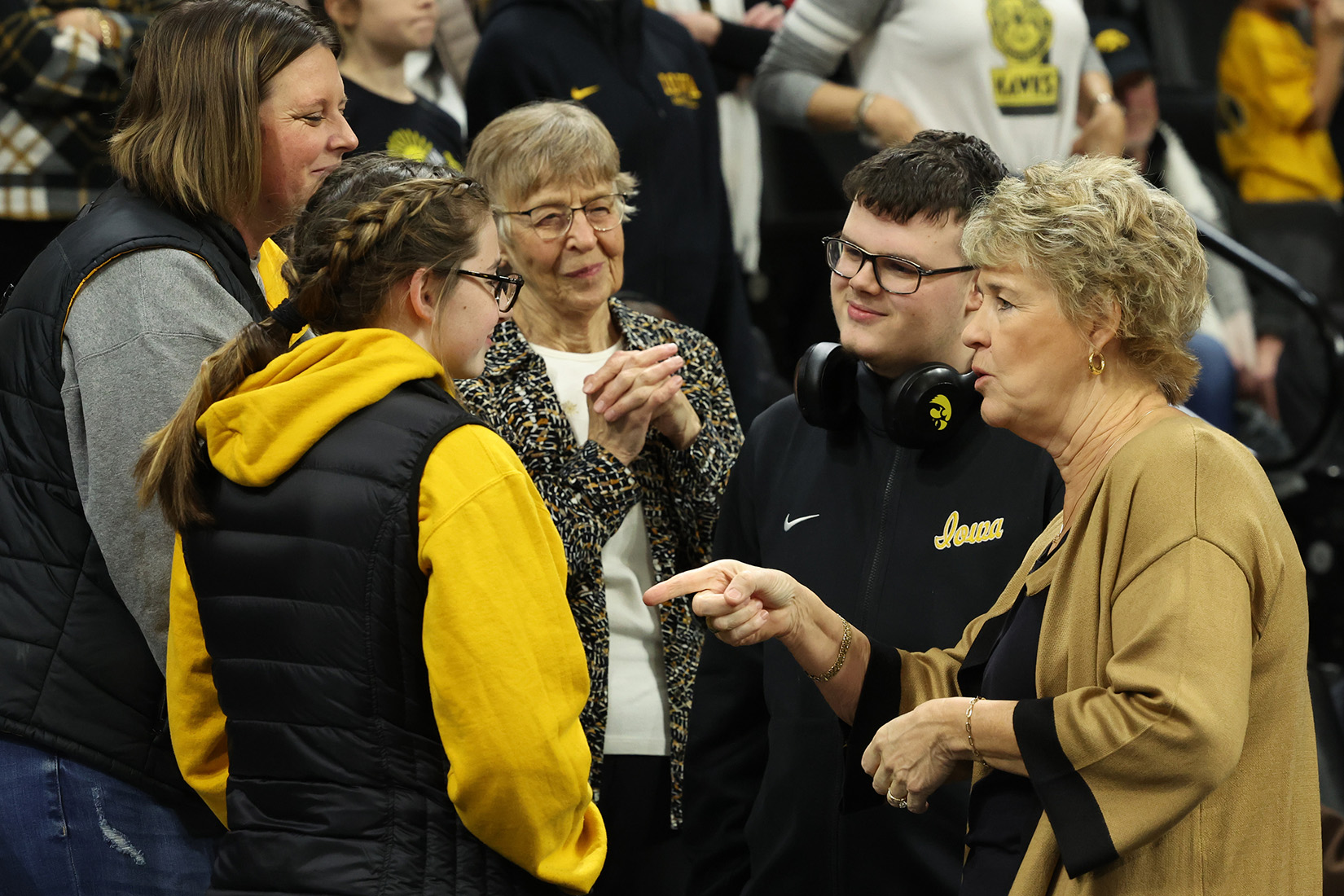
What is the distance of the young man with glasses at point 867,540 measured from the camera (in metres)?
2.12

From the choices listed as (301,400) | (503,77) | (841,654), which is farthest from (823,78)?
(301,400)

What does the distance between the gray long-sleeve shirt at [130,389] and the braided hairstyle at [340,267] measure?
0.09 metres

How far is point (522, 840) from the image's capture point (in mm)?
1748

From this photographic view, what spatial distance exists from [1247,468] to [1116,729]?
1.11 ft

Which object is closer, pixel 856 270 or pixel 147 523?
pixel 147 523

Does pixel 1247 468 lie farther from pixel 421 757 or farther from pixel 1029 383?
pixel 421 757

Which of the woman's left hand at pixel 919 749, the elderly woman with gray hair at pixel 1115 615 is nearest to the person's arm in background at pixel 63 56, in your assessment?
the elderly woman with gray hair at pixel 1115 615

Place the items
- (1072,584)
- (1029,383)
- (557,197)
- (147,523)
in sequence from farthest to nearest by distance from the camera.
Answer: (557,197) < (147,523) < (1029,383) < (1072,584)

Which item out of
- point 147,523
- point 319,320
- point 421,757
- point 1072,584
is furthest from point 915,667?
point 147,523

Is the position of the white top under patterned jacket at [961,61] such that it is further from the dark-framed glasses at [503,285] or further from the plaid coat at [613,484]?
the dark-framed glasses at [503,285]

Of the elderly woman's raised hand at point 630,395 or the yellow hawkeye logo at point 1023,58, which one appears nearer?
the elderly woman's raised hand at point 630,395

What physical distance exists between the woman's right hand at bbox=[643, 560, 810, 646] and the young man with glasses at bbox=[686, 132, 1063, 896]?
25cm

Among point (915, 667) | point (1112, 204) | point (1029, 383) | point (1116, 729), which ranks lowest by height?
point (915, 667)

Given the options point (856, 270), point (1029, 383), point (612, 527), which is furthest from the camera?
point (612, 527)
